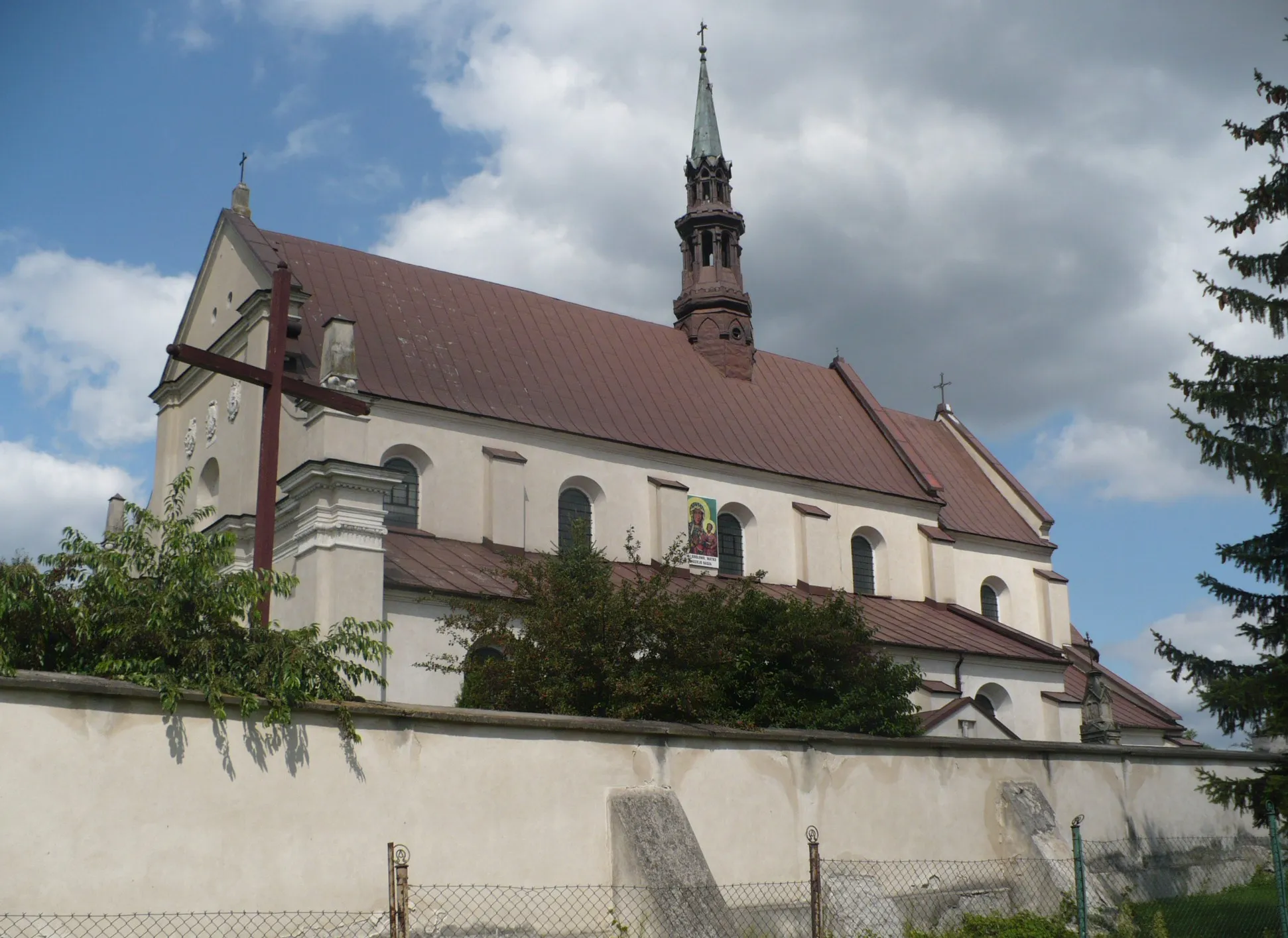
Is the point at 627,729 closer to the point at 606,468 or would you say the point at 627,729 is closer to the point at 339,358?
the point at 339,358

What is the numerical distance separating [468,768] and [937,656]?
1911 cm

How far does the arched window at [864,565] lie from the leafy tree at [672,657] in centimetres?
1216

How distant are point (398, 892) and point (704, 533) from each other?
18.5m

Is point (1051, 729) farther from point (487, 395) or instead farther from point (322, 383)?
point (322, 383)

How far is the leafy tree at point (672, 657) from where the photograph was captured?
15.2 metres

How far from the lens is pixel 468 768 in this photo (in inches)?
408

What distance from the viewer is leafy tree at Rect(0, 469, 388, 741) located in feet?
31.3

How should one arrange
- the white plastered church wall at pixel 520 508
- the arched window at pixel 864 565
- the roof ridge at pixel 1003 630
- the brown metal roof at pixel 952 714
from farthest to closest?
the arched window at pixel 864 565
the roof ridge at pixel 1003 630
the brown metal roof at pixel 952 714
the white plastered church wall at pixel 520 508

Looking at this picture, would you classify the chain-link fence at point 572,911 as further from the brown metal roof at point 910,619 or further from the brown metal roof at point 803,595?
the brown metal roof at point 910,619

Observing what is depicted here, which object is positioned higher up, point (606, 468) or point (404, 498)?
point (606, 468)

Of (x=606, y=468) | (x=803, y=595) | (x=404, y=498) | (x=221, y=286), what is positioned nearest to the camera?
(x=404, y=498)

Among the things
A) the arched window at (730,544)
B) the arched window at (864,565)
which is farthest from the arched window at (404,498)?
the arched window at (864,565)

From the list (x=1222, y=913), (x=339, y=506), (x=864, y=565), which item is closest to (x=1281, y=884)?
(x=1222, y=913)

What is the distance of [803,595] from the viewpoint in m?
28.7
